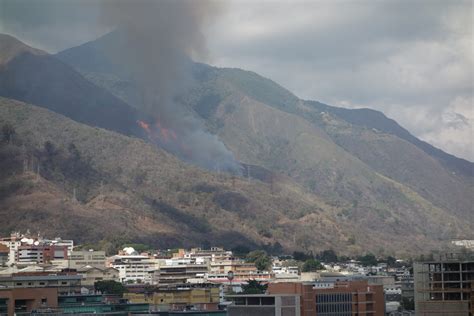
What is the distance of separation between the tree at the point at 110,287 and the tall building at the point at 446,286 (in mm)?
81249

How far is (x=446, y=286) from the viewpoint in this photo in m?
83.6

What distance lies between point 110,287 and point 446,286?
289 ft

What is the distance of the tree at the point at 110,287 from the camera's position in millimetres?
164375

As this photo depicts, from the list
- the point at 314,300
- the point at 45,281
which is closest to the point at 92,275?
the point at 45,281

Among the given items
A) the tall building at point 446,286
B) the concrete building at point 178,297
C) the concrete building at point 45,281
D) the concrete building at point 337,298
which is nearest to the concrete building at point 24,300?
the concrete building at point 45,281

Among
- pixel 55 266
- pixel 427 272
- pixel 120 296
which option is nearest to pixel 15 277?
pixel 120 296

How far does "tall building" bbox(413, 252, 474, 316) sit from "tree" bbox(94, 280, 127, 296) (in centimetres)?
8125

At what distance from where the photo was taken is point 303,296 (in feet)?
320

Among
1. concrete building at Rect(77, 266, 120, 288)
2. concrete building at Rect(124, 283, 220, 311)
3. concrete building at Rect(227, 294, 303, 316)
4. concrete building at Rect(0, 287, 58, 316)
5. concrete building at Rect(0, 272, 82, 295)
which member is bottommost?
concrete building at Rect(227, 294, 303, 316)

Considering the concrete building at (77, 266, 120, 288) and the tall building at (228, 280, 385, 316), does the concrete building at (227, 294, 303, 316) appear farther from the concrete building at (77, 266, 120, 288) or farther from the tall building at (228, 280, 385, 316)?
the concrete building at (77, 266, 120, 288)

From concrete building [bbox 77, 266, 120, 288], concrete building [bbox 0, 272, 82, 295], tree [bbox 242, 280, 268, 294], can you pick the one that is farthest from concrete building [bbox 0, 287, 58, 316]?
concrete building [bbox 77, 266, 120, 288]

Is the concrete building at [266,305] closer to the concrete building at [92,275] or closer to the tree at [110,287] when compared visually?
the tree at [110,287]

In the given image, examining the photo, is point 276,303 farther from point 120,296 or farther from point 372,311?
point 120,296

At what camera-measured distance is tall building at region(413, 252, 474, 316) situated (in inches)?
3255
